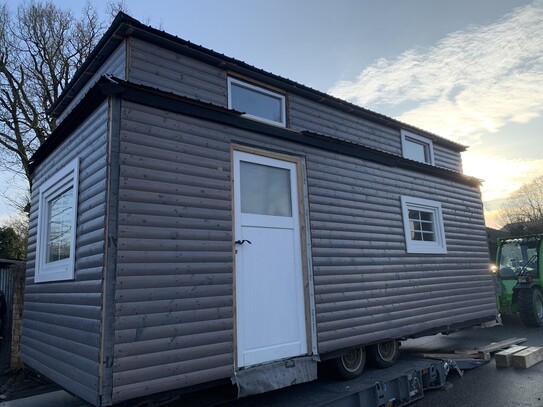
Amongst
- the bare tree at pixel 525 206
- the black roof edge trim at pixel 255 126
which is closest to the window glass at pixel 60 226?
the black roof edge trim at pixel 255 126

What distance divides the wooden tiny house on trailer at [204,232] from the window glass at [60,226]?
0.13 feet

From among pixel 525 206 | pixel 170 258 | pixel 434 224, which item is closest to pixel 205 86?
pixel 170 258

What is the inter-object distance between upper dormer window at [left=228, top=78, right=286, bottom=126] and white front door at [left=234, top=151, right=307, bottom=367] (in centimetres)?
73

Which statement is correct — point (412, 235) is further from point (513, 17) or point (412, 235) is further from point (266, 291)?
point (513, 17)

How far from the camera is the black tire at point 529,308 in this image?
10305mm

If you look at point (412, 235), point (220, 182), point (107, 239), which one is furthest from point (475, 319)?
point (107, 239)

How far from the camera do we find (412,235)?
23.6 feet

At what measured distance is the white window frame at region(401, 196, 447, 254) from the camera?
22.9 feet

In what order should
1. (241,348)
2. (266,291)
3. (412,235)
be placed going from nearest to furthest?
(241,348)
(266,291)
(412,235)

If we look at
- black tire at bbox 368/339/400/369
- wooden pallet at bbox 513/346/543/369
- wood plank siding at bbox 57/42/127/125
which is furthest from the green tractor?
wood plank siding at bbox 57/42/127/125

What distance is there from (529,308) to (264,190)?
30.4 ft

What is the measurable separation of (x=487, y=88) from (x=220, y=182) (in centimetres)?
674

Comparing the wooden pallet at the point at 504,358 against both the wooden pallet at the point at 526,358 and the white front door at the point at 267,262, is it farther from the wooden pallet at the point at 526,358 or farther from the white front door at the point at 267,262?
the white front door at the point at 267,262

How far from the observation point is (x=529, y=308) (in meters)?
10.3
